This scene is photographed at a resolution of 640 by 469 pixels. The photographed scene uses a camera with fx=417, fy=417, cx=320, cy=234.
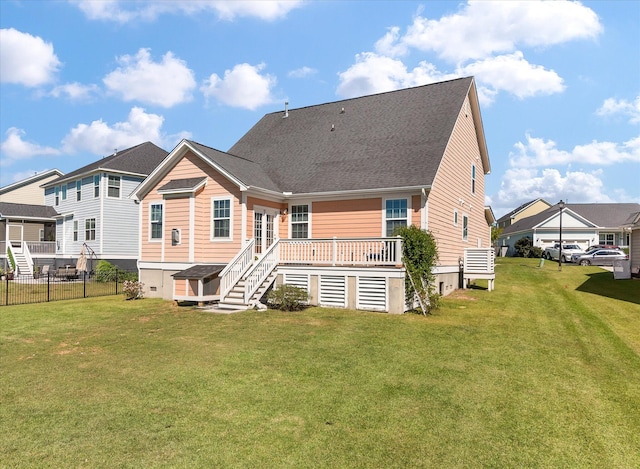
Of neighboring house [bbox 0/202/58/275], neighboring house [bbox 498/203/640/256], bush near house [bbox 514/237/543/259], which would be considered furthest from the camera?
neighboring house [bbox 498/203/640/256]

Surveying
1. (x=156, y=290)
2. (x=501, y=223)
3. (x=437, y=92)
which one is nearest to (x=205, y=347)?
(x=156, y=290)

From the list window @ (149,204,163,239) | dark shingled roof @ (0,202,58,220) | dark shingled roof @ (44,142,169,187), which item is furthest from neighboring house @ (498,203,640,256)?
dark shingled roof @ (0,202,58,220)

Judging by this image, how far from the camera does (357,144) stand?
18891mm

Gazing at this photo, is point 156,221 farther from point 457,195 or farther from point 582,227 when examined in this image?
point 582,227

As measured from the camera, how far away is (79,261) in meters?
28.1

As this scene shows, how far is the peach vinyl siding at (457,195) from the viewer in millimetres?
16531

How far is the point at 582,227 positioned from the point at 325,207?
38223 mm

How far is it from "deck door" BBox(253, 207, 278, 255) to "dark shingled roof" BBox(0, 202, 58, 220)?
2501 cm

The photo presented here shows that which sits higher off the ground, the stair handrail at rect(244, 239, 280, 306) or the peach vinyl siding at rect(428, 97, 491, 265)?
the peach vinyl siding at rect(428, 97, 491, 265)

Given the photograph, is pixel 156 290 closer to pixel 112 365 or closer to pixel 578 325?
pixel 112 365

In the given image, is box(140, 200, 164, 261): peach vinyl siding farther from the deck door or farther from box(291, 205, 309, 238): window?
box(291, 205, 309, 238): window

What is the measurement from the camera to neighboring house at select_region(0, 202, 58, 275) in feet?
101

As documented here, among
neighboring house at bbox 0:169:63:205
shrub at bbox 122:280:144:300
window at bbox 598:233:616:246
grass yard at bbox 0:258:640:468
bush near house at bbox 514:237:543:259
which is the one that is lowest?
grass yard at bbox 0:258:640:468

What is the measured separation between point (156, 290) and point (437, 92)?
15750 mm
